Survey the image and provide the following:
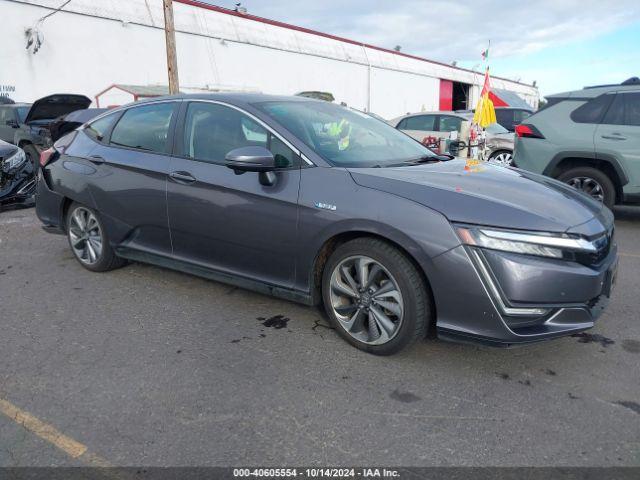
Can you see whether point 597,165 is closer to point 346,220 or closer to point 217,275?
point 346,220

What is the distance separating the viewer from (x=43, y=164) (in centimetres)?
507

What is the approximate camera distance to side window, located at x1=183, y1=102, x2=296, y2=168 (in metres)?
3.53

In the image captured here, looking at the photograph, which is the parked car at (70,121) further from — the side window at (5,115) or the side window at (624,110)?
the side window at (624,110)

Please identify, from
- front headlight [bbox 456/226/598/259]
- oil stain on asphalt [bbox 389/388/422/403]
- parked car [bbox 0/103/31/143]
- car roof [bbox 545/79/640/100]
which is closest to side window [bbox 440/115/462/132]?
car roof [bbox 545/79/640/100]

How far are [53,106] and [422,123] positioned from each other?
325 inches

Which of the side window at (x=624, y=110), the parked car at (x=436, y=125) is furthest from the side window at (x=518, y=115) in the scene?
the side window at (x=624, y=110)

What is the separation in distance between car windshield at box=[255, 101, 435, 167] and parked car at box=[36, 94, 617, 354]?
16 mm

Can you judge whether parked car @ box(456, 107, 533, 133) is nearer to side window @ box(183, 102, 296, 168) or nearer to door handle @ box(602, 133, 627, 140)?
door handle @ box(602, 133, 627, 140)

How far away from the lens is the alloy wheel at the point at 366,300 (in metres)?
3.10

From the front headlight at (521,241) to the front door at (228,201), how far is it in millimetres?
1103

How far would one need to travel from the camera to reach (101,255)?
4703 millimetres

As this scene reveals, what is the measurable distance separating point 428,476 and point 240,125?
8.36 ft

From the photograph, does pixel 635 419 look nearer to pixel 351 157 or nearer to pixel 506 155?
pixel 351 157

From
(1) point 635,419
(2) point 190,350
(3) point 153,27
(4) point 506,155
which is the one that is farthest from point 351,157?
(3) point 153,27
